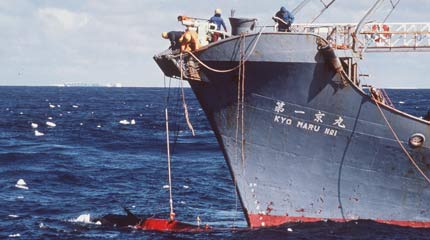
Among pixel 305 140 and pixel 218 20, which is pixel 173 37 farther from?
pixel 305 140

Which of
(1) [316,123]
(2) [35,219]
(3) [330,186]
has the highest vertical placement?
(1) [316,123]

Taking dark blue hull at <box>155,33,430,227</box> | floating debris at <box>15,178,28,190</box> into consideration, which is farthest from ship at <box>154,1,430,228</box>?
floating debris at <box>15,178,28,190</box>

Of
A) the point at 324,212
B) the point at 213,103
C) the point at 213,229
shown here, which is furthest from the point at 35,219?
the point at 324,212

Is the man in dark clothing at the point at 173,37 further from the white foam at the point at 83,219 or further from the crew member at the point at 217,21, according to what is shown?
the white foam at the point at 83,219

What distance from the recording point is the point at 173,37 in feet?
49.9

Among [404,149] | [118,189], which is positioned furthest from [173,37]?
[118,189]

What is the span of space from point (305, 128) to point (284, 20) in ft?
8.90

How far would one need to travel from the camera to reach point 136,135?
1850 inches

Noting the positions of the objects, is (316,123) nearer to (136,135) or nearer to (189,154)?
(189,154)

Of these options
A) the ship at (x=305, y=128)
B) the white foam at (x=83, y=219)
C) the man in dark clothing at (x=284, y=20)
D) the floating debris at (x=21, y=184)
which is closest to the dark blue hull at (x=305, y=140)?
the ship at (x=305, y=128)

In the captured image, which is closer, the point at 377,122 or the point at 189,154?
the point at 377,122

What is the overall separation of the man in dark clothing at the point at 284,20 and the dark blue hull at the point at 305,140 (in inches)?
40.1

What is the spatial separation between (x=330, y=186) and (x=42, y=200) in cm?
1154

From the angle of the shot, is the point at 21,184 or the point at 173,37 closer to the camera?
the point at 173,37
